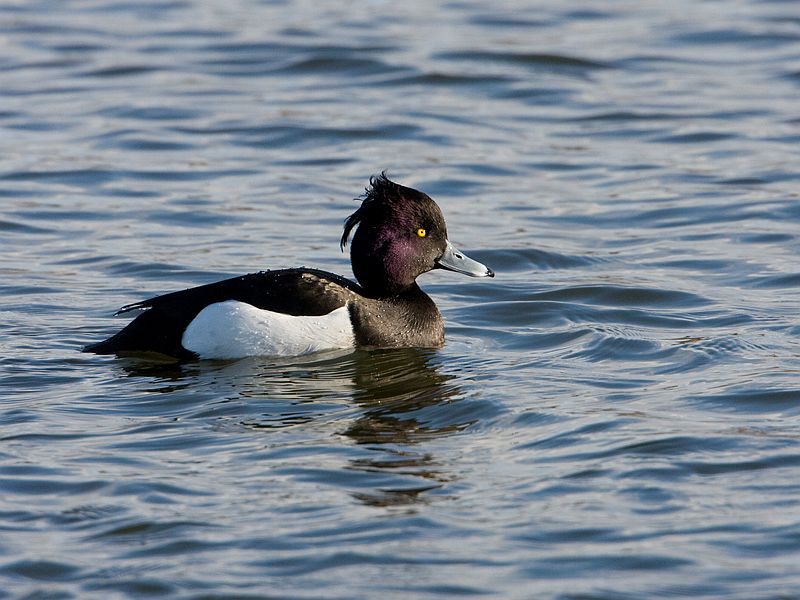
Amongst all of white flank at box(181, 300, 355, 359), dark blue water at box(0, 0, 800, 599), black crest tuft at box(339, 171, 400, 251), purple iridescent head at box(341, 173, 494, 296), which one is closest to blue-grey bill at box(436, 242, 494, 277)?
purple iridescent head at box(341, 173, 494, 296)

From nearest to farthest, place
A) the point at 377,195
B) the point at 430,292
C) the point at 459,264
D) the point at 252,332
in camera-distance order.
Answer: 1. the point at 252,332
2. the point at 377,195
3. the point at 459,264
4. the point at 430,292

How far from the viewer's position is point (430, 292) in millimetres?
10914

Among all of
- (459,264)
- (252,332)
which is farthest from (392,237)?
(252,332)

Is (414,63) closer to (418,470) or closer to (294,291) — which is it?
(294,291)

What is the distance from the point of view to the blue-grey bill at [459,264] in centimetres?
936

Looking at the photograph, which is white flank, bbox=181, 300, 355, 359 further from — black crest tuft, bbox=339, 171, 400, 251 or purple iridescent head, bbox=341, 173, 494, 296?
black crest tuft, bbox=339, 171, 400, 251

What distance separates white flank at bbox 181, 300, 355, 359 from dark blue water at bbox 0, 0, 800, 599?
13 centimetres

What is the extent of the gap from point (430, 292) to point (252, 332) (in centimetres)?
252

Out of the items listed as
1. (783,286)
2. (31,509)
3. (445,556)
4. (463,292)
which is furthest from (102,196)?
(445,556)

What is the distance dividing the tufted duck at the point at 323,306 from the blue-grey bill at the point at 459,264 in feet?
0.37

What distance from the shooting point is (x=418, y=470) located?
264 inches

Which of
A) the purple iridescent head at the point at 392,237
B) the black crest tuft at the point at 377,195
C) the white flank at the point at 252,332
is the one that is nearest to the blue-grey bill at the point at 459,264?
the purple iridescent head at the point at 392,237

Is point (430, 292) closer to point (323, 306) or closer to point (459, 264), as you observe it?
point (459, 264)

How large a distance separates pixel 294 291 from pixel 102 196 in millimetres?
5328
